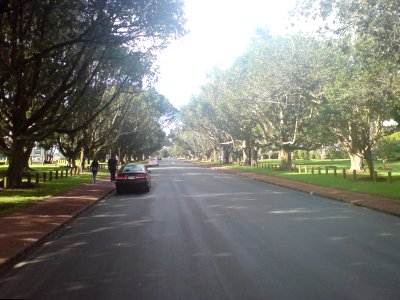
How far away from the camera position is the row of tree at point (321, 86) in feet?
49.9

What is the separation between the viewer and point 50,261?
25.5ft

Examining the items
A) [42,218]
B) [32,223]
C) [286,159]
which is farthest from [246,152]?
[32,223]

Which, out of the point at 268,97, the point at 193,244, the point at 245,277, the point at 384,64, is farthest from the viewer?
the point at 268,97

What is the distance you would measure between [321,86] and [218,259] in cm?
3023

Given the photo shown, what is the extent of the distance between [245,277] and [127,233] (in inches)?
182

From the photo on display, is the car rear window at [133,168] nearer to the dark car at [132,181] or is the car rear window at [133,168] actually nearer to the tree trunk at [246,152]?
the dark car at [132,181]

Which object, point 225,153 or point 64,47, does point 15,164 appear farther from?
point 225,153

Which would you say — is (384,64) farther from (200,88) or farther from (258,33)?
(200,88)

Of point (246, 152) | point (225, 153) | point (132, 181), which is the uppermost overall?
point (225, 153)

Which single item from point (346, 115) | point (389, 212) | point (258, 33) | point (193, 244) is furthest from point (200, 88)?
point (193, 244)

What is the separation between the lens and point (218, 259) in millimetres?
7535

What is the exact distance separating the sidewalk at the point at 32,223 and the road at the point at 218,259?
302 mm

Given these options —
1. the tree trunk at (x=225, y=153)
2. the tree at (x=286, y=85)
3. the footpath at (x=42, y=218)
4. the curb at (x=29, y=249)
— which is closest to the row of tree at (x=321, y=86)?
the tree at (x=286, y=85)

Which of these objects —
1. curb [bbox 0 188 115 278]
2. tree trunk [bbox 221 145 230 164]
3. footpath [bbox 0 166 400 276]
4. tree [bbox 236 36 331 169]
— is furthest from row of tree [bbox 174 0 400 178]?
tree trunk [bbox 221 145 230 164]
